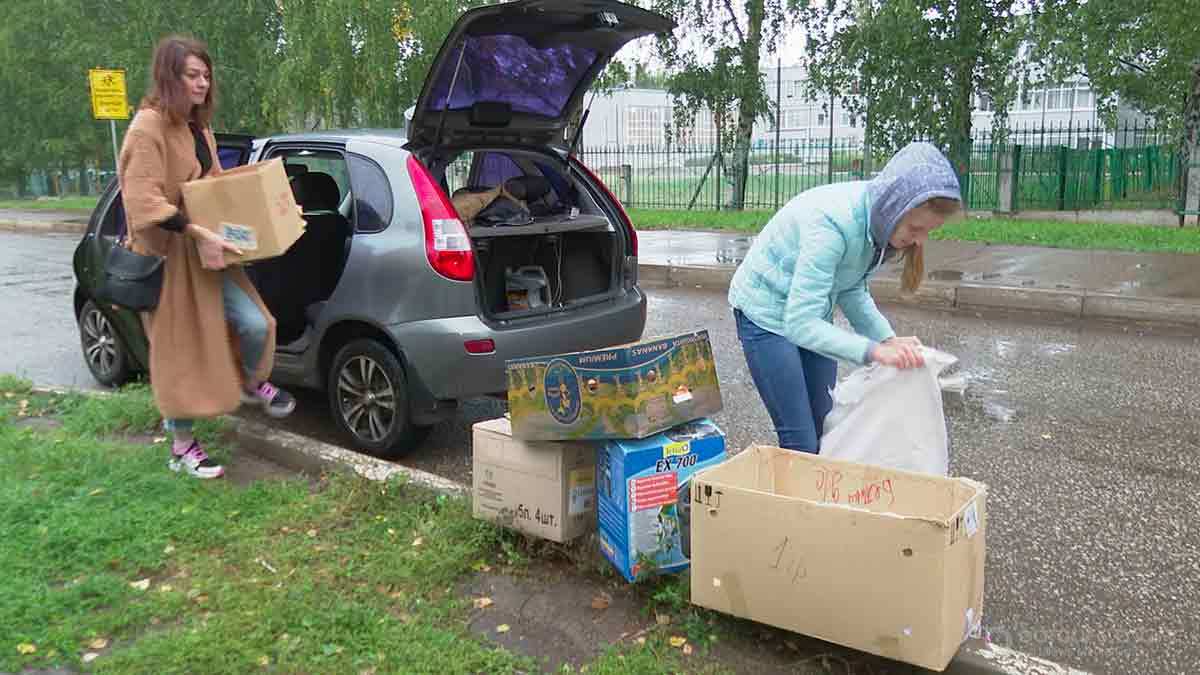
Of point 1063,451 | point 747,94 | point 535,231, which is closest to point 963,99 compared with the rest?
point 747,94

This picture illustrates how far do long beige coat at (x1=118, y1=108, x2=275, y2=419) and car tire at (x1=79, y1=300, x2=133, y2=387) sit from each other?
7.11 feet

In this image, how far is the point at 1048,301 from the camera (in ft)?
29.5

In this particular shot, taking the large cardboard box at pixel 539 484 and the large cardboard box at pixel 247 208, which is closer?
the large cardboard box at pixel 539 484

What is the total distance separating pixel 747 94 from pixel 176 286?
17636 mm

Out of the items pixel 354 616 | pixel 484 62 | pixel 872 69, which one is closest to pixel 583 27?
pixel 484 62

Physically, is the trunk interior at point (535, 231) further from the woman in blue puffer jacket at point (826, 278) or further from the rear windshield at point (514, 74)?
the woman in blue puffer jacket at point (826, 278)

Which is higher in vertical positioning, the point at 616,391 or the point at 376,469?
the point at 616,391

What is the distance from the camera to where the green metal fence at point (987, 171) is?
1895 centimetres

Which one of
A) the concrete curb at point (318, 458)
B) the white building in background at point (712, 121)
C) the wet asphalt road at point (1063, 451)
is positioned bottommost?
the wet asphalt road at point (1063, 451)

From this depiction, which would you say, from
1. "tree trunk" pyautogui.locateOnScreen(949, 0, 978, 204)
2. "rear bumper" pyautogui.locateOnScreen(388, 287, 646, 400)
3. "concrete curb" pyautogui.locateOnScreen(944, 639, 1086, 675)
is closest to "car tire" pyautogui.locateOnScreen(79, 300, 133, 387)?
"rear bumper" pyautogui.locateOnScreen(388, 287, 646, 400)

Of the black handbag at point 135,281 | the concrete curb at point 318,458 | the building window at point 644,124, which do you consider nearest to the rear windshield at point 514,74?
the black handbag at point 135,281

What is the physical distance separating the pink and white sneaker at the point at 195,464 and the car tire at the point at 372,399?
72 cm

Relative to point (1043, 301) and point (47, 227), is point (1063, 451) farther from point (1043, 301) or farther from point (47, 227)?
point (47, 227)

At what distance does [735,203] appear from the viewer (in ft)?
68.2
